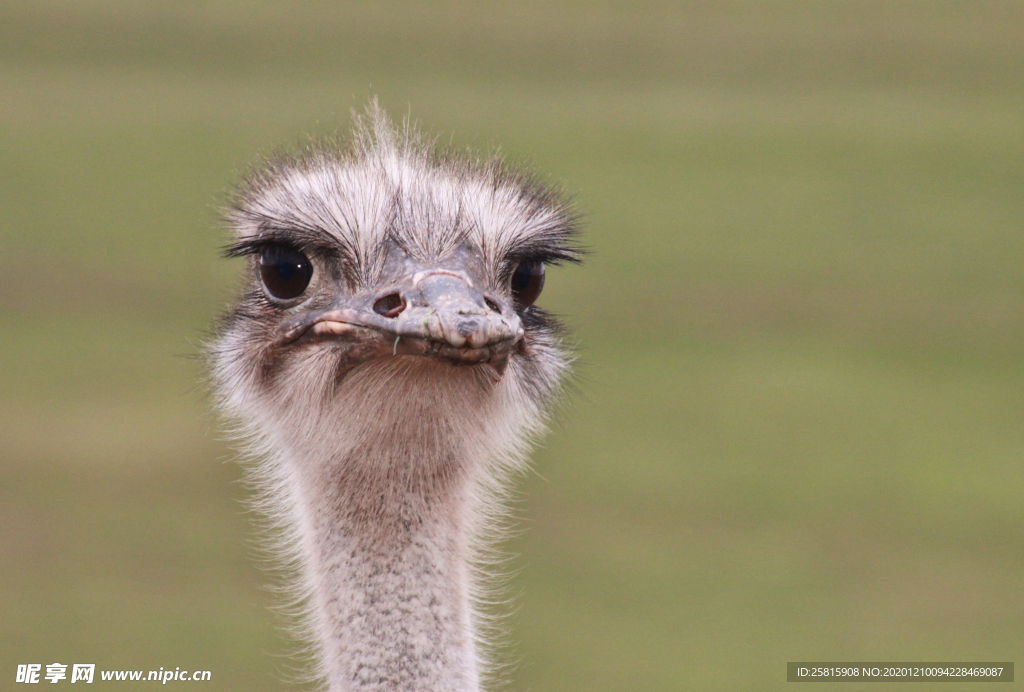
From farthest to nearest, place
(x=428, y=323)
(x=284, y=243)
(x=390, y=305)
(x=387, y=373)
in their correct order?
(x=284, y=243), (x=387, y=373), (x=390, y=305), (x=428, y=323)

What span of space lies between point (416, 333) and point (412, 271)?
0.52 feet

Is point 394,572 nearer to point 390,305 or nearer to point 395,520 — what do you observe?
point 395,520

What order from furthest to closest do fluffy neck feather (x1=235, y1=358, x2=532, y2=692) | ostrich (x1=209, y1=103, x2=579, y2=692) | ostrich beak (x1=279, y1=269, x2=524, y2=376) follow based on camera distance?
fluffy neck feather (x1=235, y1=358, x2=532, y2=692), ostrich (x1=209, y1=103, x2=579, y2=692), ostrich beak (x1=279, y1=269, x2=524, y2=376)

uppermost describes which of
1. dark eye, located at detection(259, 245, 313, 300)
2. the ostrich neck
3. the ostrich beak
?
dark eye, located at detection(259, 245, 313, 300)

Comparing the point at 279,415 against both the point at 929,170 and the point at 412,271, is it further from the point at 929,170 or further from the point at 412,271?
the point at 929,170

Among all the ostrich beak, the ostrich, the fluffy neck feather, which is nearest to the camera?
the ostrich beak

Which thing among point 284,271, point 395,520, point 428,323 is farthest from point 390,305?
point 395,520

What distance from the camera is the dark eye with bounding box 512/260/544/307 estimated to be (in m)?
2.16

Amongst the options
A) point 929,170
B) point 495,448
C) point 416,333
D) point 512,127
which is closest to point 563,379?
point 495,448

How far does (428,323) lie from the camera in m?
1.78

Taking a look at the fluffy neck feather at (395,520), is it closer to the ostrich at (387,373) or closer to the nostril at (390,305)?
the ostrich at (387,373)

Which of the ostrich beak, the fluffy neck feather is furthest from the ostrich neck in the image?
the ostrich beak

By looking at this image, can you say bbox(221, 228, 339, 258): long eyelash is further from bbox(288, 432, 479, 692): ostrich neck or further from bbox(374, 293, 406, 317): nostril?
bbox(288, 432, 479, 692): ostrich neck

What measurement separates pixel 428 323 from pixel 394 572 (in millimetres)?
500
